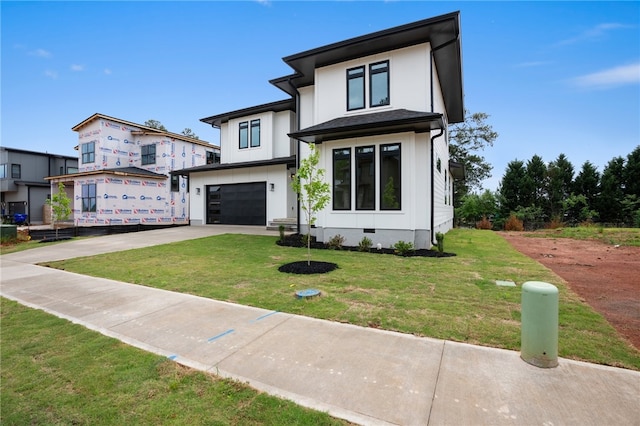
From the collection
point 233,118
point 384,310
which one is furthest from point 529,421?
point 233,118

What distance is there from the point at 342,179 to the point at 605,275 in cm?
794

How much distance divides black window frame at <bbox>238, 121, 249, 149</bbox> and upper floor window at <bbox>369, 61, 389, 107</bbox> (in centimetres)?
949

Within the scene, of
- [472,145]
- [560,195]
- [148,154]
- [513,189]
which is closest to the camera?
[560,195]

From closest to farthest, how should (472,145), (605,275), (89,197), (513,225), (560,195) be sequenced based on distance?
(605,275)
(513,225)
(89,197)
(560,195)
(472,145)

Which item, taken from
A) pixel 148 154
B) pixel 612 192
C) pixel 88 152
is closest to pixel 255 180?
pixel 148 154

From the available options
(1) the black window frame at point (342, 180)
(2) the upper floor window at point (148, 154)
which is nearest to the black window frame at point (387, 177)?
(1) the black window frame at point (342, 180)

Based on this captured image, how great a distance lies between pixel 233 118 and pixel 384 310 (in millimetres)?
17196

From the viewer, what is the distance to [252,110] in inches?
689

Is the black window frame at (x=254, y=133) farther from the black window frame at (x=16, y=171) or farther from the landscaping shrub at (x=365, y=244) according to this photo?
the black window frame at (x=16, y=171)

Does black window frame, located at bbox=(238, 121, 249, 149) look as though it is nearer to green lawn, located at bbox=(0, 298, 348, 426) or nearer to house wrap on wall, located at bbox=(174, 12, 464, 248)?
house wrap on wall, located at bbox=(174, 12, 464, 248)

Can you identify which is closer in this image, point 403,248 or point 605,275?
point 605,275

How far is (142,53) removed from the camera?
17484 millimetres

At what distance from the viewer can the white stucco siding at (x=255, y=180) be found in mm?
16516

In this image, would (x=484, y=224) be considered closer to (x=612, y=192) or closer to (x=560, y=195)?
(x=560, y=195)
